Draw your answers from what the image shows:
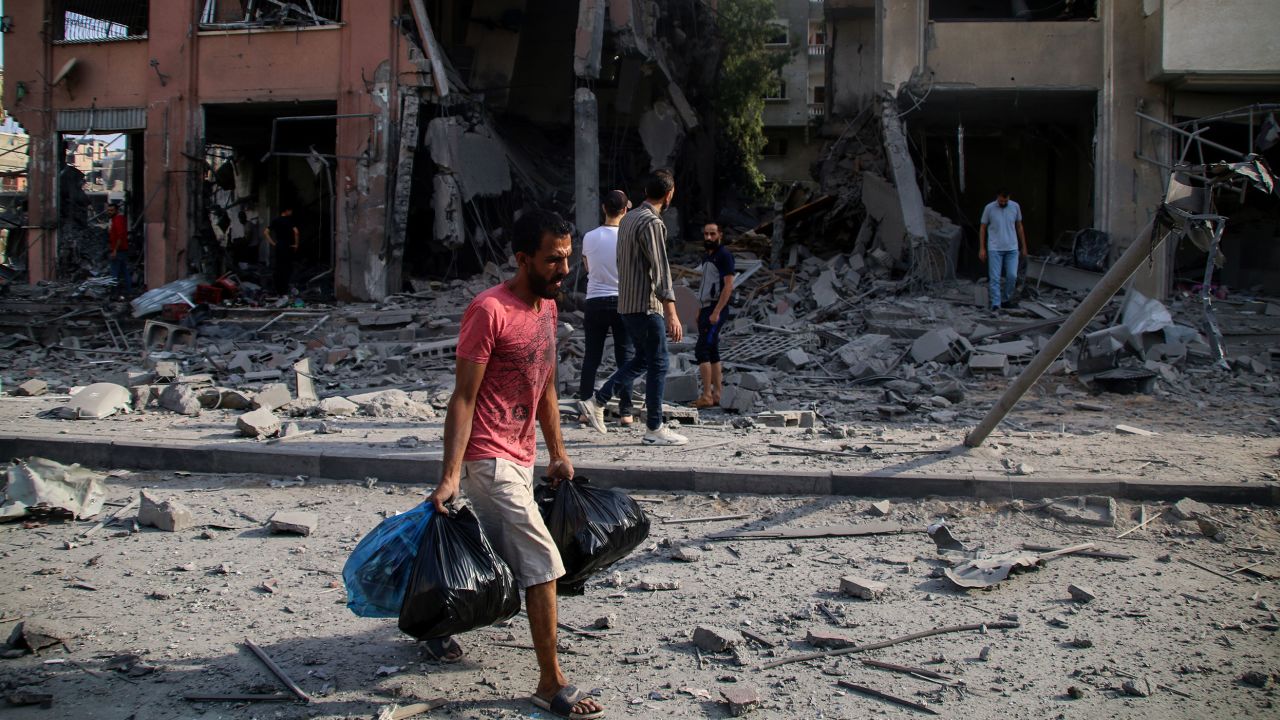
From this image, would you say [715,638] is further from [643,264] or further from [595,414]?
[595,414]

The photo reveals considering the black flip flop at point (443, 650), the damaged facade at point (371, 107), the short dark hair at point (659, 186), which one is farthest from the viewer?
the damaged facade at point (371, 107)

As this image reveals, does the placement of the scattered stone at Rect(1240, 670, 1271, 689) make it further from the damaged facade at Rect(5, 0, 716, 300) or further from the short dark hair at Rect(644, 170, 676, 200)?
the damaged facade at Rect(5, 0, 716, 300)

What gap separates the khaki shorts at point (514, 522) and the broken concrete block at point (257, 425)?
16.1 feet

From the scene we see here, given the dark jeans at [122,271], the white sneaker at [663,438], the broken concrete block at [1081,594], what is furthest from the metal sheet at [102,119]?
the broken concrete block at [1081,594]

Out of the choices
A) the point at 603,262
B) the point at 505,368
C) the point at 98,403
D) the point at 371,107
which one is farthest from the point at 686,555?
the point at 371,107

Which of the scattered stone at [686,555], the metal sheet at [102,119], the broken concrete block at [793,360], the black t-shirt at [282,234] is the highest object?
the metal sheet at [102,119]

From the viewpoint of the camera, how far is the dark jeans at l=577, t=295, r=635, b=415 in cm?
770

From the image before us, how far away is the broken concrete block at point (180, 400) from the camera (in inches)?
363

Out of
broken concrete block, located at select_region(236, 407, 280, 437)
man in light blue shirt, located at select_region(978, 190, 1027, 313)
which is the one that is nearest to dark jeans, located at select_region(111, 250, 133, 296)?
broken concrete block, located at select_region(236, 407, 280, 437)

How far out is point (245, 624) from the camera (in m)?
4.25

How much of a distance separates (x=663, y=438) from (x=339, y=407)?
3425mm

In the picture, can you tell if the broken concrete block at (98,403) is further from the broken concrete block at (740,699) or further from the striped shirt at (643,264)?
the broken concrete block at (740,699)

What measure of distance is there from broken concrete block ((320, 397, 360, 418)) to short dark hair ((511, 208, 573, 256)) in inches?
238

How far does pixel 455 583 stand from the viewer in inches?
127
